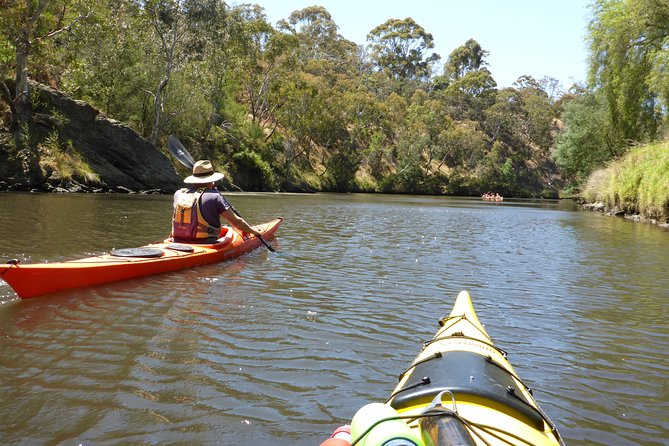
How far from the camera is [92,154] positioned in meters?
23.4

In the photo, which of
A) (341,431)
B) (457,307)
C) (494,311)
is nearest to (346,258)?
(494,311)

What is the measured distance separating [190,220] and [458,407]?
6.22 meters

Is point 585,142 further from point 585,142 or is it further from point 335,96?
point 335,96

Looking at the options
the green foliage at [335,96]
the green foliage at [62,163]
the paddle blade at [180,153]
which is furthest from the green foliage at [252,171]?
the paddle blade at [180,153]

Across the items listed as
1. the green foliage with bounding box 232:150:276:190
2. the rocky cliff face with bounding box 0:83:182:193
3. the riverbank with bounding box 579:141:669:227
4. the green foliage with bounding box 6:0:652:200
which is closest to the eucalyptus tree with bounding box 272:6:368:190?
the green foliage with bounding box 6:0:652:200

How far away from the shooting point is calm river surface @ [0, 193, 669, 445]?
10.6ft

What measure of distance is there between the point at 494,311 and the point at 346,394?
9.77 ft

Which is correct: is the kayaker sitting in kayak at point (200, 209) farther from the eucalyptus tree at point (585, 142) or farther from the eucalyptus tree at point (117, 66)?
the eucalyptus tree at point (585, 142)

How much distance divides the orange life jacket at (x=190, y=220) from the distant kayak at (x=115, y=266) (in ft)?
0.74

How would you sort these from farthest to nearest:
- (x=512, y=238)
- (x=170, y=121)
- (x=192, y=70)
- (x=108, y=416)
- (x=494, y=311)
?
1. (x=192, y=70)
2. (x=170, y=121)
3. (x=512, y=238)
4. (x=494, y=311)
5. (x=108, y=416)

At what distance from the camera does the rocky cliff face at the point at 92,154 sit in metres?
20.3

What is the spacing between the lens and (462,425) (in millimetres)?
2131

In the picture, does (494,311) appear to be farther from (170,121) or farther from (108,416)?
(170,121)

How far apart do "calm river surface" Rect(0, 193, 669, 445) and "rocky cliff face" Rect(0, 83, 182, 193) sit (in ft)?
39.9
